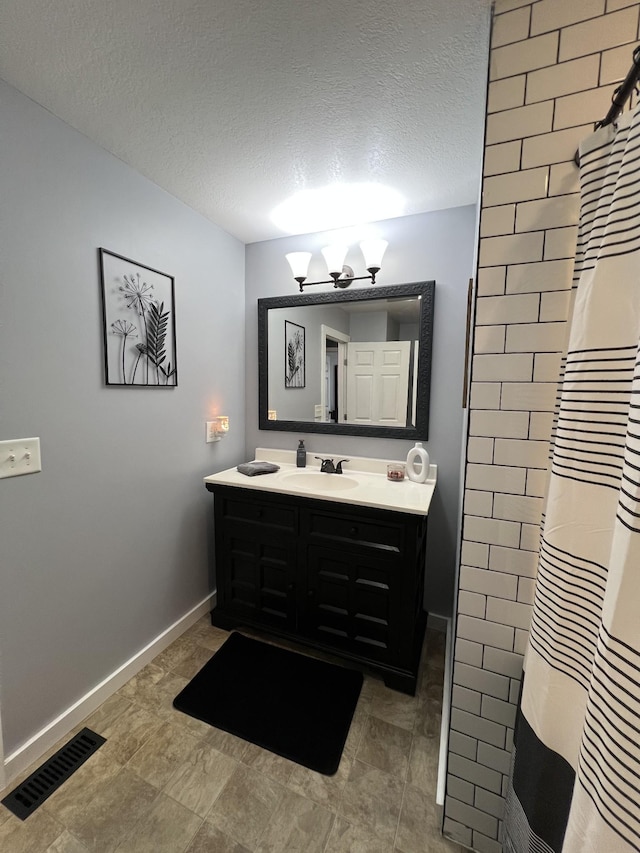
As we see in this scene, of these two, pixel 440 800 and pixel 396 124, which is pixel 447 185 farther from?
pixel 440 800

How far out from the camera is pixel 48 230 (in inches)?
49.1

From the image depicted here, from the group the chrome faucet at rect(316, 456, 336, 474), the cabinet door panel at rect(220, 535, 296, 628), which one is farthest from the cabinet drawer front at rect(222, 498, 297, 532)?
the chrome faucet at rect(316, 456, 336, 474)

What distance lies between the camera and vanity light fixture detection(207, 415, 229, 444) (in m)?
2.08

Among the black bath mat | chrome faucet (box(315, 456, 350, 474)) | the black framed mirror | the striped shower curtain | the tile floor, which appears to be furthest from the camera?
chrome faucet (box(315, 456, 350, 474))

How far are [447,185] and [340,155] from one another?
0.54 meters

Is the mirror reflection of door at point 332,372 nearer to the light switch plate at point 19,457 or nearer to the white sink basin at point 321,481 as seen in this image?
the white sink basin at point 321,481

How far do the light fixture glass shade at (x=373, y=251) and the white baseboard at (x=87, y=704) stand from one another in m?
2.16

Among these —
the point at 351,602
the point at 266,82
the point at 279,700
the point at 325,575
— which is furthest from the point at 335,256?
the point at 279,700

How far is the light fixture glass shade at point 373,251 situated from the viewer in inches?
71.8

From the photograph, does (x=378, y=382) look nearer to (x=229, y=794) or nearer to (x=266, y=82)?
(x=266, y=82)

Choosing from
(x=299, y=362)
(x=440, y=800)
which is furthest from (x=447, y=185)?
(x=440, y=800)

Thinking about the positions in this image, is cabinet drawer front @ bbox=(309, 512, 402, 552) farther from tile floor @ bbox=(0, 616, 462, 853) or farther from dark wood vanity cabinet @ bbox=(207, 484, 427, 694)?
tile floor @ bbox=(0, 616, 462, 853)

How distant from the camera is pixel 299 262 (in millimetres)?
1995

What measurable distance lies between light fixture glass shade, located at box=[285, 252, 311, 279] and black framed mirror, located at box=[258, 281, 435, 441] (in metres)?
0.15
